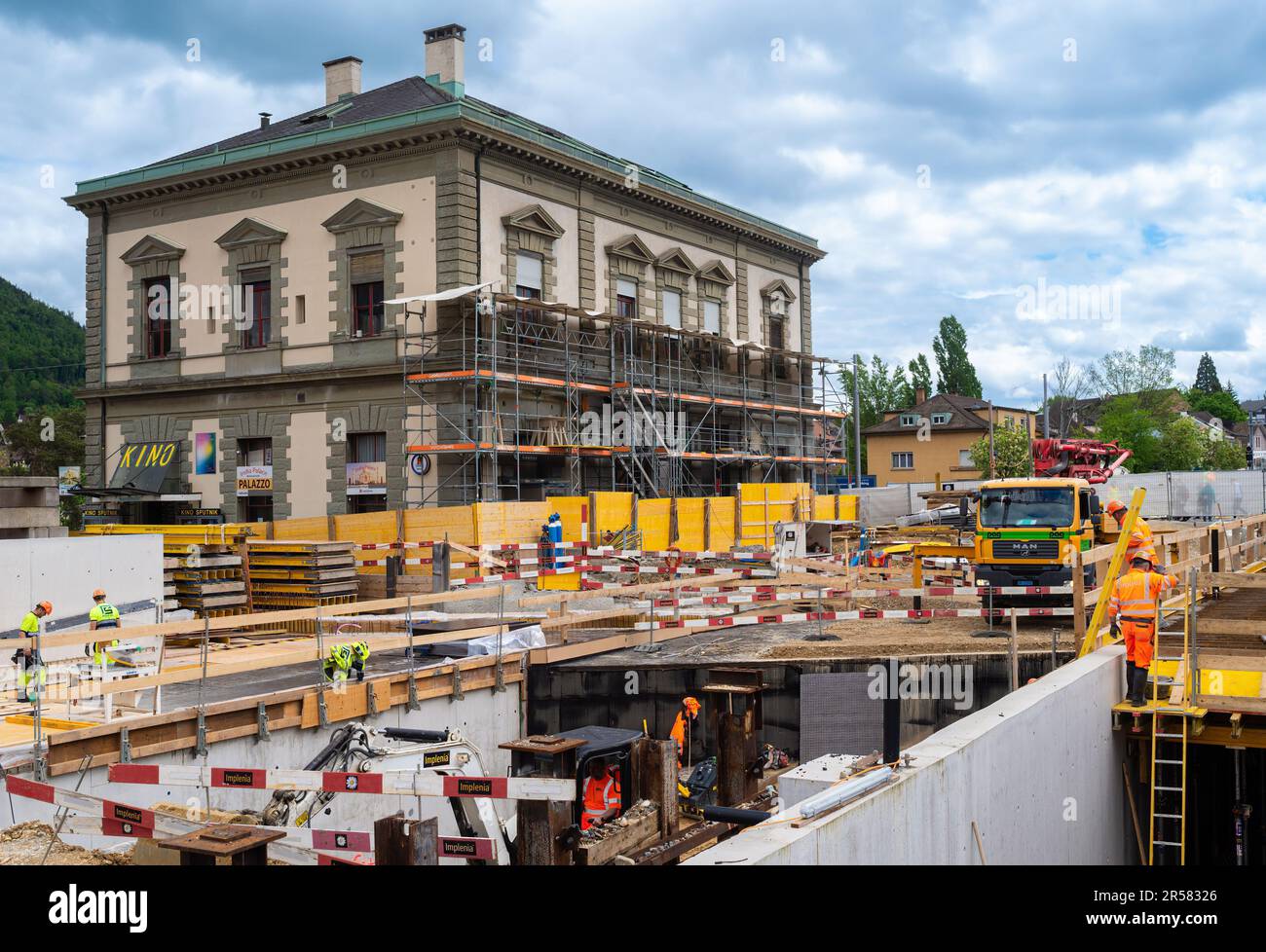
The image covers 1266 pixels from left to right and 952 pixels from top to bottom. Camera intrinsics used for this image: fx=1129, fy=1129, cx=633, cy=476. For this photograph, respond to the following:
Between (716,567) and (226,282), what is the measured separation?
17351mm

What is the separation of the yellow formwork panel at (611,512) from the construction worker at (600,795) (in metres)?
18.2

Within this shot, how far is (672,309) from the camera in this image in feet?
125

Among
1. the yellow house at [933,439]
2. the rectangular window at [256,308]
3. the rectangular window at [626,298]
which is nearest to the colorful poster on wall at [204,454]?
the rectangular window at [256,308]

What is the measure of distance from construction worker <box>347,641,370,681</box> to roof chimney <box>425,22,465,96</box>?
23389 mm

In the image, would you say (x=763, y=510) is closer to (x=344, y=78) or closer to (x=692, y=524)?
(x=692, y=524)

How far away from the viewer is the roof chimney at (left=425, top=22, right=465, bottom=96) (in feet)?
112

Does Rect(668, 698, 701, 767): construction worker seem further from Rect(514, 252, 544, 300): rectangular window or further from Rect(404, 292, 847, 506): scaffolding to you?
Rect(514, 252, 544, 300): rectangular window

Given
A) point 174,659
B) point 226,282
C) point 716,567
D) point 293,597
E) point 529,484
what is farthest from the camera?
point 226,282

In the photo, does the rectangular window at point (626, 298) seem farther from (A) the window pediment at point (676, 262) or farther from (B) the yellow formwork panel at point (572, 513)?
(B) the yellow formwork panel at point (572, 513)

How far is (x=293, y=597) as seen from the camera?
24.5 metres
